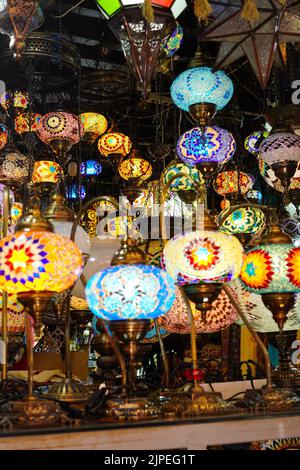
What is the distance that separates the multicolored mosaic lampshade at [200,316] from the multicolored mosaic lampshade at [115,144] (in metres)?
3.44

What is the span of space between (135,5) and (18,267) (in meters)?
1.24

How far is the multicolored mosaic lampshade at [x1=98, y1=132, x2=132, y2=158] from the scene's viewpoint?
6426 mm

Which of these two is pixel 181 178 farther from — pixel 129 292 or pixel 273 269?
pixel 129 292

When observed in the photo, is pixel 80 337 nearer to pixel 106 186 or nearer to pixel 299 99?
pixel 299 99

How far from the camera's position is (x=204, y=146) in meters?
4.32

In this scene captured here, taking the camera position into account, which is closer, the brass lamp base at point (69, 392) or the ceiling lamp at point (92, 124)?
the brass lamp base at point (69, 392)

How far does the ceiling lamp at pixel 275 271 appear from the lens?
284 centimetres

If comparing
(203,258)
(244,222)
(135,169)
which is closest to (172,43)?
(244,222)

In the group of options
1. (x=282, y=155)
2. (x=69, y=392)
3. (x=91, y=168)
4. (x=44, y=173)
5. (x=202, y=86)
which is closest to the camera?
(x=69, y=392)

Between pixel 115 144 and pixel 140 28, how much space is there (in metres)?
3.42

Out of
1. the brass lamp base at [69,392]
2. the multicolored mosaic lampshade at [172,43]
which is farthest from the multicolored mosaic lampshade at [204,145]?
the brass lamp base at [69,392]

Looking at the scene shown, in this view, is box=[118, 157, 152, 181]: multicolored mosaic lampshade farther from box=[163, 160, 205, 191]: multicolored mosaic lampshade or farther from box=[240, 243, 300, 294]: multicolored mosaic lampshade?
box=[240, 243, 300, 294]: multicolored mosaic lampshade

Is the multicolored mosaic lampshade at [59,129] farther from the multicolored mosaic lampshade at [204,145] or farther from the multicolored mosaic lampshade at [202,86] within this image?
the multicolored mosaic lampshade at [202,86]

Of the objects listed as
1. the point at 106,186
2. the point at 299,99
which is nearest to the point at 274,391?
the point at 299,99
